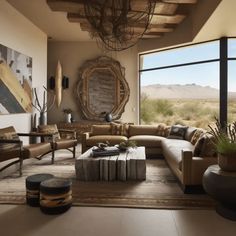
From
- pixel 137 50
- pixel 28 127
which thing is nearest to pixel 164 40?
pixel 137 50

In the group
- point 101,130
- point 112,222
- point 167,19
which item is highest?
point 167,19

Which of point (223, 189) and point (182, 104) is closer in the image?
point (223, 189)

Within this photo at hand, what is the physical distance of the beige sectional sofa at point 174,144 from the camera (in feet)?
11.7

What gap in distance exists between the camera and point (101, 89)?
8.41 metres

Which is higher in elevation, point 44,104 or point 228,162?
point 44,104

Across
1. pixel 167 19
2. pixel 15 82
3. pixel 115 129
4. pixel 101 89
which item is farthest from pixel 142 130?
pixel 15 82

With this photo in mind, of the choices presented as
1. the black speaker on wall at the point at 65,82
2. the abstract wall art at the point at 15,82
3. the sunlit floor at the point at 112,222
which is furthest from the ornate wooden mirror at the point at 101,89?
the sunlit floor at the point at 112,222

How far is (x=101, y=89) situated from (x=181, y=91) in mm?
2555

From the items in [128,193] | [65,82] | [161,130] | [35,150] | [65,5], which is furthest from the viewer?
[65,82]

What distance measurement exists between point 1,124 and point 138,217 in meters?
3.81

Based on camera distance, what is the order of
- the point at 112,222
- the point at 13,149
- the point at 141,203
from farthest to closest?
the point at 13,149 → the point at 141,203 → the point at 112,222

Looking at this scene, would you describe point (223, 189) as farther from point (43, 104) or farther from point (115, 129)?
point (43, 104)

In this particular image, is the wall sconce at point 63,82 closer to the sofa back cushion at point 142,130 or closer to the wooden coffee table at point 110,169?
the sofa back cushion at point 142,130

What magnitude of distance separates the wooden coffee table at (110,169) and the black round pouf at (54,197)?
1283 mm
